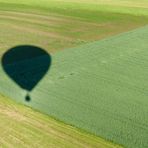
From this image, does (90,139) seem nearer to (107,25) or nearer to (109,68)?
(109,68)

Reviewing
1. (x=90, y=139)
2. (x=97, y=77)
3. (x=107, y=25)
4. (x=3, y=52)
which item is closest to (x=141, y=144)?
(x=90, y=139)

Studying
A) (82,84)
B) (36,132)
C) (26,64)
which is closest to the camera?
(36,132)

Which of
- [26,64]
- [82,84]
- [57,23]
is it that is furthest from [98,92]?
[57,23]

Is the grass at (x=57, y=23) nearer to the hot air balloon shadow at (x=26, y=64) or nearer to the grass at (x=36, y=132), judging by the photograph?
the hot air balloon shadow at (x=26, y=64)

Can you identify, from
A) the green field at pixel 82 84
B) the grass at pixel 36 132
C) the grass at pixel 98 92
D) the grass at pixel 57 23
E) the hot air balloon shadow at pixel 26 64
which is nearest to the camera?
the grass at pixel 36 132

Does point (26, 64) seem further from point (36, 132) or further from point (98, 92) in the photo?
point (36, 132)

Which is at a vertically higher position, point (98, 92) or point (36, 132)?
point (36, 132)

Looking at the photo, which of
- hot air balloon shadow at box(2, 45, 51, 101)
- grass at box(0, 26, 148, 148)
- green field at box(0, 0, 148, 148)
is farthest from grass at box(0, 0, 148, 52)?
grass at box(0, 26, 148, 148)

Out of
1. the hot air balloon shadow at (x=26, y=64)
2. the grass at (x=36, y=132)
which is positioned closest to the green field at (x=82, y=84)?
the grass at (x=36, y=132)
